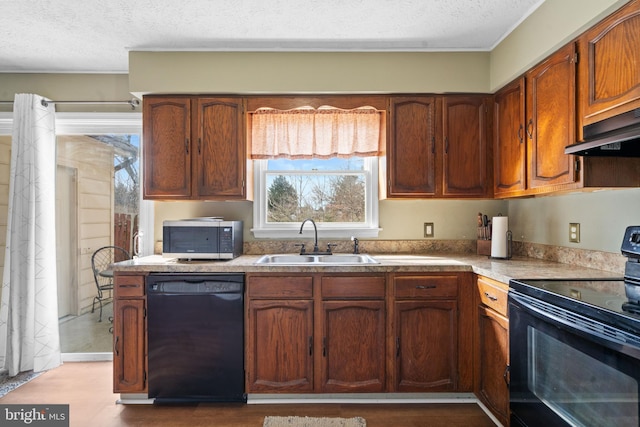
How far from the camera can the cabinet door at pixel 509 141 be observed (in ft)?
8.00

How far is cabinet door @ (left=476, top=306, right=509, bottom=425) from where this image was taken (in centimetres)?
206

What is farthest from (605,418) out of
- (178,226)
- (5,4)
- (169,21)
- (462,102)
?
(5,4)

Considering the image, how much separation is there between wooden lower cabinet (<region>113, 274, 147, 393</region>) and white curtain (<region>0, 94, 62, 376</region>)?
963 mm

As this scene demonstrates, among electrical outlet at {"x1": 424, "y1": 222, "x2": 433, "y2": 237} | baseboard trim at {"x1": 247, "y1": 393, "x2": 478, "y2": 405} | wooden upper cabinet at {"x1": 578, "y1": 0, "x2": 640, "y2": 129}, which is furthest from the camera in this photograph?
electrical outlet at {"x1": 424, "y1": 222, "x2": 433, "y2": 237}

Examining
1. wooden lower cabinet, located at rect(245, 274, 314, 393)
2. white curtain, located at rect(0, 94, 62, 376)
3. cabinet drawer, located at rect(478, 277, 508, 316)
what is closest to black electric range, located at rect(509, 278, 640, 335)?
cabinet drawer, located at rect(478, 277, 508, 316)

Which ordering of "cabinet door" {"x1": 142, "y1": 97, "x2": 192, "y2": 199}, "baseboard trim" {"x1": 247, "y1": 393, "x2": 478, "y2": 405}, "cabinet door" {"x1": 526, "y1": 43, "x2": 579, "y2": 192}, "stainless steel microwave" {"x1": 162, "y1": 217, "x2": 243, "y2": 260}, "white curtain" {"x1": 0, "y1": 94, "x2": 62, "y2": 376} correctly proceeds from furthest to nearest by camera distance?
"white curtain" {"x1": 0, "y1": 94, "x2": 62, "y2": 376} < "cabinet door" {"x1": 142, "y1": 97, "x2": 192, "y2": 199} < "stainless steel microwave" {"x1": 162, "y1": 217, "x2": 243, "y2": 260} < "baseboard trim" {"x1": 247, "y1": 393, "x2": 478, "y2": 405} < "cabinet door" {"x1": 526, "y1": 43, "x2": 579, "y2": 192}

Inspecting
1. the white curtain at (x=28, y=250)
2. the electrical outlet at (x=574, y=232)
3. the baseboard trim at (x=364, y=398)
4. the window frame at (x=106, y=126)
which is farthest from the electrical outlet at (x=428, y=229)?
the white curtain at (x=28, y=250)

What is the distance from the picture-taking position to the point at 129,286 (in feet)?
8.04

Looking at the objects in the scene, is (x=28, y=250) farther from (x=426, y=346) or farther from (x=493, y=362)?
(x=493, y=362)

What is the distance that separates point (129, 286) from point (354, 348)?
1.47 m

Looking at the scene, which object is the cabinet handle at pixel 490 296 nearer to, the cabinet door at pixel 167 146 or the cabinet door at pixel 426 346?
the cabinet door at pixel 426 346

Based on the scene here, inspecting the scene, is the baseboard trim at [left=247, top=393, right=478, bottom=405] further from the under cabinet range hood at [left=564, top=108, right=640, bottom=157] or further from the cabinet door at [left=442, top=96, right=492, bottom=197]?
the under cabinet range hood at [left=564, top=108, right=640, bottom=157]

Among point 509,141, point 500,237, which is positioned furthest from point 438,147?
point 500,237

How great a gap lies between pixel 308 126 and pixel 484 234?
5.16ft
